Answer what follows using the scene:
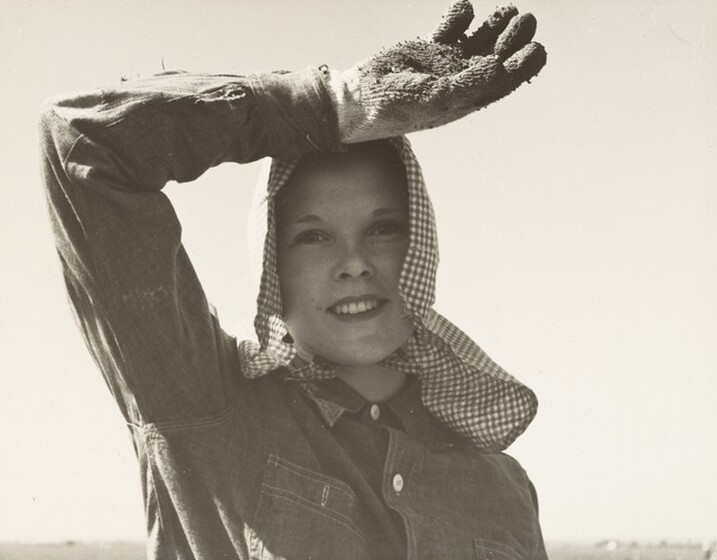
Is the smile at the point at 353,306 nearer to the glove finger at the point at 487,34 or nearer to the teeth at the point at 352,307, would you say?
the teeth at the point at 352,307

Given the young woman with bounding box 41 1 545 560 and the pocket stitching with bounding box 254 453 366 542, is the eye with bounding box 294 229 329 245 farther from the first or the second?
the pocket stitching with bounding box 254 453 366 542

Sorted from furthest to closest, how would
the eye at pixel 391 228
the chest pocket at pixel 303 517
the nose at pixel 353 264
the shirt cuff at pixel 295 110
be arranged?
the eye at pixel 391 228 → the nose at pixel 353 264 → the chest pocket at pixel 303 517 → the shirt cuff at pixel 295 110

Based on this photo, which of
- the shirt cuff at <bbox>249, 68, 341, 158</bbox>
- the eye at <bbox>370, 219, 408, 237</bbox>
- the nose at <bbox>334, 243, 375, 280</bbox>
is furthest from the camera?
the eye at <bbox>370, 219, 408, 237</bbox>

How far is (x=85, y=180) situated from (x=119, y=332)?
1.16 ft

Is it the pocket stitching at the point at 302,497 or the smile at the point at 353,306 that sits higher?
the smile at the point at 353,306

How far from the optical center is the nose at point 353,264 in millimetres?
2393

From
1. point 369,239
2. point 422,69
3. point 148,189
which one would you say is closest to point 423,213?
point 369,239

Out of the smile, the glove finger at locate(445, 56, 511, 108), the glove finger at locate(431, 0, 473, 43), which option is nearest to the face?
the smile

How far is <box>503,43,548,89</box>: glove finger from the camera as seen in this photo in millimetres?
1930

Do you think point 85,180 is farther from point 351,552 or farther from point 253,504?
point 351,552

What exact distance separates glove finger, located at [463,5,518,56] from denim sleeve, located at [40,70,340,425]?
1.12ft

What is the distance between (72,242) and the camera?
78.7 inches

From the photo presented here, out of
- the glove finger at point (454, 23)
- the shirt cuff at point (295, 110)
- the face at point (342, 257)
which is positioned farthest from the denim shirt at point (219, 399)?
the glove finger at point (454, 23)

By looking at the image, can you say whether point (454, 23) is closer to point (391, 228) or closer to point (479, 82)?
point (479, 82)
